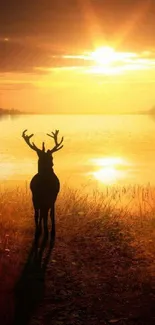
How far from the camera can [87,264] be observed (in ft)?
38.2

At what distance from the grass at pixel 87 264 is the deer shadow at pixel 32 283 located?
5cm

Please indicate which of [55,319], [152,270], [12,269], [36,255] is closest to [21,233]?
[36,255]

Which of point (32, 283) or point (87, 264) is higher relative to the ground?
point (87, 264)

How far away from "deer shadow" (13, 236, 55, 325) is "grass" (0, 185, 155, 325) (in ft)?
0.16

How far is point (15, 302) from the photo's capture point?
31.2 ft

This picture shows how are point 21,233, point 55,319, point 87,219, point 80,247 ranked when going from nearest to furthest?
point 55,319, point 80,247, point 21,233, point 87,219

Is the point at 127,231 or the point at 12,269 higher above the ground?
the point at 127,231

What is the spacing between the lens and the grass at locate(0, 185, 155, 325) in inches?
360

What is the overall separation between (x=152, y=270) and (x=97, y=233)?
3062mm

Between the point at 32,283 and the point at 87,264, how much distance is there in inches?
69.2

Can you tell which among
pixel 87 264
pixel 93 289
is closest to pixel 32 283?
pixel 93 289

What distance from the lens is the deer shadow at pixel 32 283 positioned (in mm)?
9086

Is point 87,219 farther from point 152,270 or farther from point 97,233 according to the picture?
point 152,270

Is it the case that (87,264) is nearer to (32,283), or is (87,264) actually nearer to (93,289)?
(93,289)
